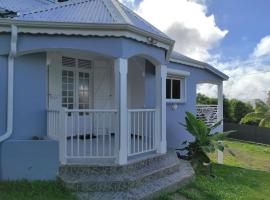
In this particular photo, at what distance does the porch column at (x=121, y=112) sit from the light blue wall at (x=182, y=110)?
5397 mm

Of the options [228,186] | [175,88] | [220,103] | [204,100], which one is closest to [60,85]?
[175,88]

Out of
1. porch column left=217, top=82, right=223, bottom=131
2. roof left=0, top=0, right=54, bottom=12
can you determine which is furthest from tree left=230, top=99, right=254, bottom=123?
roof left=0, top=0, right=54, bottom=12

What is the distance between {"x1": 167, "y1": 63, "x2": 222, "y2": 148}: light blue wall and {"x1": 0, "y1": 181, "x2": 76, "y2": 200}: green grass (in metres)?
6.75

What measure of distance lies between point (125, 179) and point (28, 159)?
235 cm

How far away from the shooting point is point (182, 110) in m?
13.7

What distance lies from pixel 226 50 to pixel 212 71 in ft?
49.0

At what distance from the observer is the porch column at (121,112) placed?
7.56m

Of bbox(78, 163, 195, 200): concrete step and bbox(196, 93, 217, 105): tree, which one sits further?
bbox(196, 93, 217, 105): tree

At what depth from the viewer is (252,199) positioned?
7980 mm

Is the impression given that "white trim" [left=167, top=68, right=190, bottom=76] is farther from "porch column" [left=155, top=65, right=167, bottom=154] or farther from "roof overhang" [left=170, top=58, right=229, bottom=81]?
"porch column" [left=155, top=65, right=167, bottom=154]

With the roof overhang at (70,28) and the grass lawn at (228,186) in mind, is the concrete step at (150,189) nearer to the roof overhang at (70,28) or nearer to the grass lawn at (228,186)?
the grass lawn at (228,186)

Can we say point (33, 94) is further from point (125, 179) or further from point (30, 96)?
point (125, 179)

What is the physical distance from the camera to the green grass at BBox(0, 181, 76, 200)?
639 centimetres

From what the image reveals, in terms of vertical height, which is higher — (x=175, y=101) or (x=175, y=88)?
(x=175, y=88)
